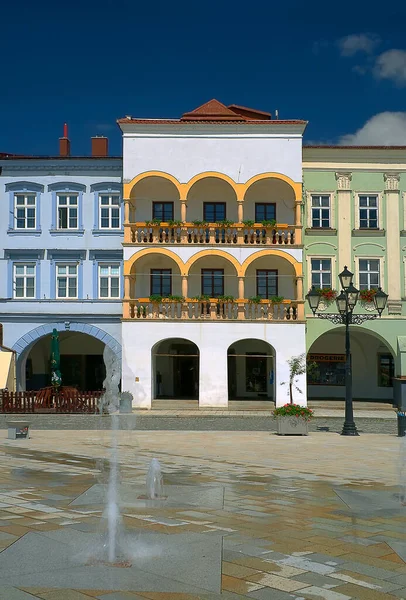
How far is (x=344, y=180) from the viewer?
3619cm

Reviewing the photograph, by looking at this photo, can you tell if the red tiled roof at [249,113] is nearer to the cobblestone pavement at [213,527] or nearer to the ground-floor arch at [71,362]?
the ground-floor arch at [71,362]

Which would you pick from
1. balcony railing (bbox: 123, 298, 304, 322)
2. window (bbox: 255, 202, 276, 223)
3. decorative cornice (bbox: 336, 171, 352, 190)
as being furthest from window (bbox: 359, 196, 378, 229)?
balcony railing (bbox: 123, 298, 304, 322)

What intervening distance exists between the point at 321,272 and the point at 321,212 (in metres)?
2.88

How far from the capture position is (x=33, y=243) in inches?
1428

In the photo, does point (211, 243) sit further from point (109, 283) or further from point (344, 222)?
point (344, 222)

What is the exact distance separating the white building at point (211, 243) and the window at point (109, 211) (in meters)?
1.02

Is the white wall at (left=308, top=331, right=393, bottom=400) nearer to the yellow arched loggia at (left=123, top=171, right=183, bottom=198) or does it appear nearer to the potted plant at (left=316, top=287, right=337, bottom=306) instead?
the potted plant at (left=316, top=287, right=337, bottom=306)

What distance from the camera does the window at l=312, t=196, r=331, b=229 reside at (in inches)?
1432

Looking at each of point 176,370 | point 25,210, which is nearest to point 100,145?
point 25,210

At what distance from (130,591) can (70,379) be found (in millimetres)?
34513

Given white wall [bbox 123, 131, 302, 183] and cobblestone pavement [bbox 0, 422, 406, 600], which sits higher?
white wall [bbox 123, 131, 302, 183]

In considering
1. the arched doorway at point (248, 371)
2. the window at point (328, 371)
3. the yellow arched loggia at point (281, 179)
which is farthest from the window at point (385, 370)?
the yellow arched loggia at point (281, 179)

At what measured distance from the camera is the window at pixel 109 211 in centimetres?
3641

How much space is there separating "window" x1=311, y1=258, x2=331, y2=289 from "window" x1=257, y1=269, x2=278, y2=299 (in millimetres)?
1812
